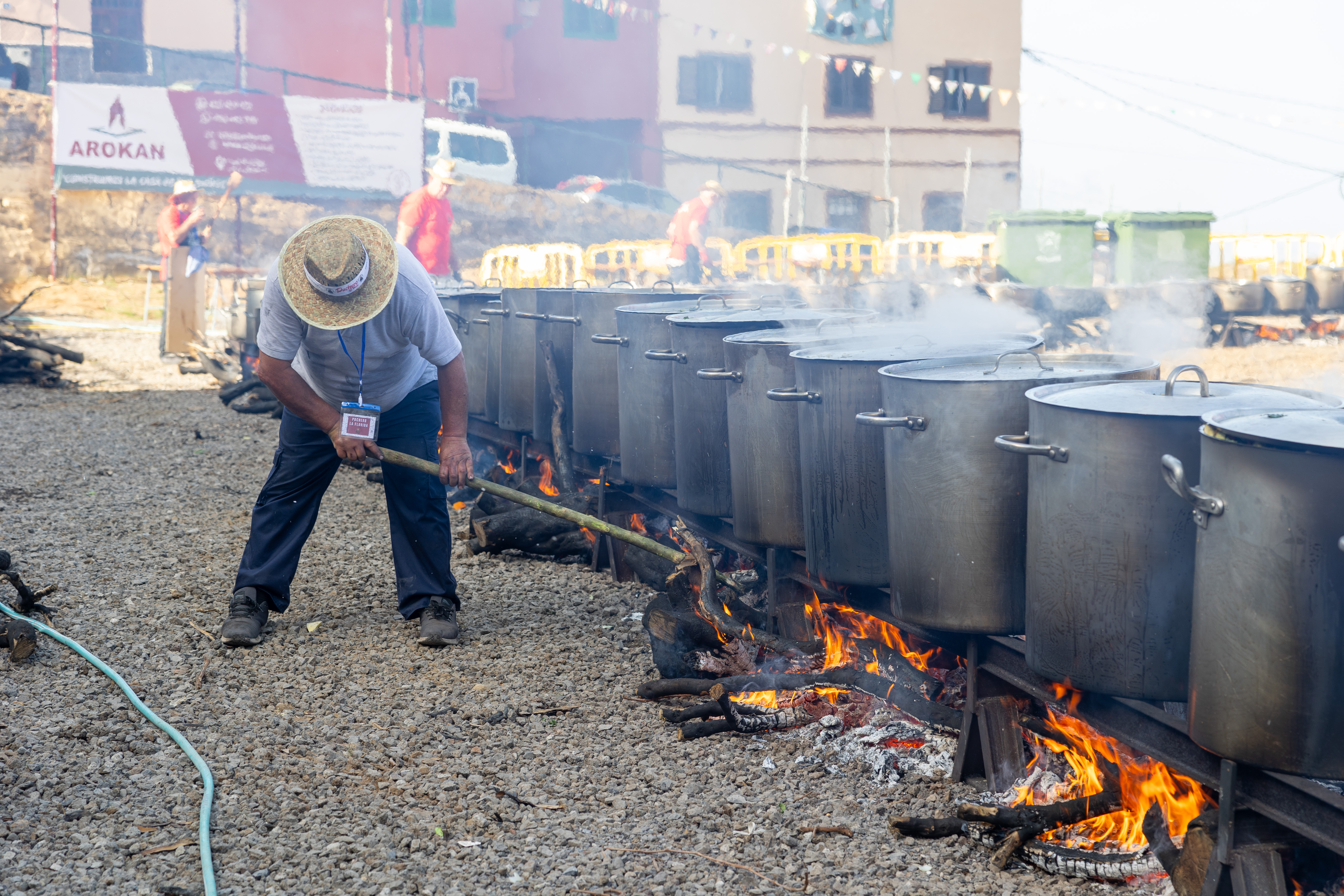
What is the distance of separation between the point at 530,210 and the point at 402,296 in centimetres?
2053

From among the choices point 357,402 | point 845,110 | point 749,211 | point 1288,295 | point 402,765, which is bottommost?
point 402,765

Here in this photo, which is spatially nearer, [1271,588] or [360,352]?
[1271,588]

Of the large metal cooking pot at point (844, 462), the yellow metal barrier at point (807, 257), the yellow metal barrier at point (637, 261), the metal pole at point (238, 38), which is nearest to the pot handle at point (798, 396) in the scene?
the large metal cooking pot at point (844, 462)

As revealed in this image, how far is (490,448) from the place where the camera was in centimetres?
762

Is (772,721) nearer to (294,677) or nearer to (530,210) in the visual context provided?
(294,677)

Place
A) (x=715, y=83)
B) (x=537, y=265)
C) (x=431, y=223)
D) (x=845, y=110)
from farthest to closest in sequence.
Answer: (x=845, y=110) < (x=715, y=83) < (x=537, y=265) < (x=431, y=223)

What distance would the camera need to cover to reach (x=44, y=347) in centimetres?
1222

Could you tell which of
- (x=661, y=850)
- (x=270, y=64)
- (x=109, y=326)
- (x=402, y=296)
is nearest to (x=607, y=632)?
(x=402, y=296)

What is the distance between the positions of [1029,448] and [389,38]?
25.6 meters

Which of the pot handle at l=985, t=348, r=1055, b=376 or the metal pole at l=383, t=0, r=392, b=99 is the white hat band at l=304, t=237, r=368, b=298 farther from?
the metal pole at l=383, t=0, r=392, b=99

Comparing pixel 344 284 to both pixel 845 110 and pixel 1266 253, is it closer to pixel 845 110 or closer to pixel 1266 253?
pixel 1266 253

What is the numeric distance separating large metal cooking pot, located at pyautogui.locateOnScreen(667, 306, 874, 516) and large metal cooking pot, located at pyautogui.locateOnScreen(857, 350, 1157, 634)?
1.22m

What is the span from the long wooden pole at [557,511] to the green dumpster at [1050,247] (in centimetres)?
1229

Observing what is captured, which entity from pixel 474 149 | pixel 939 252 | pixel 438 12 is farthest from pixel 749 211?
pixel 939 252
